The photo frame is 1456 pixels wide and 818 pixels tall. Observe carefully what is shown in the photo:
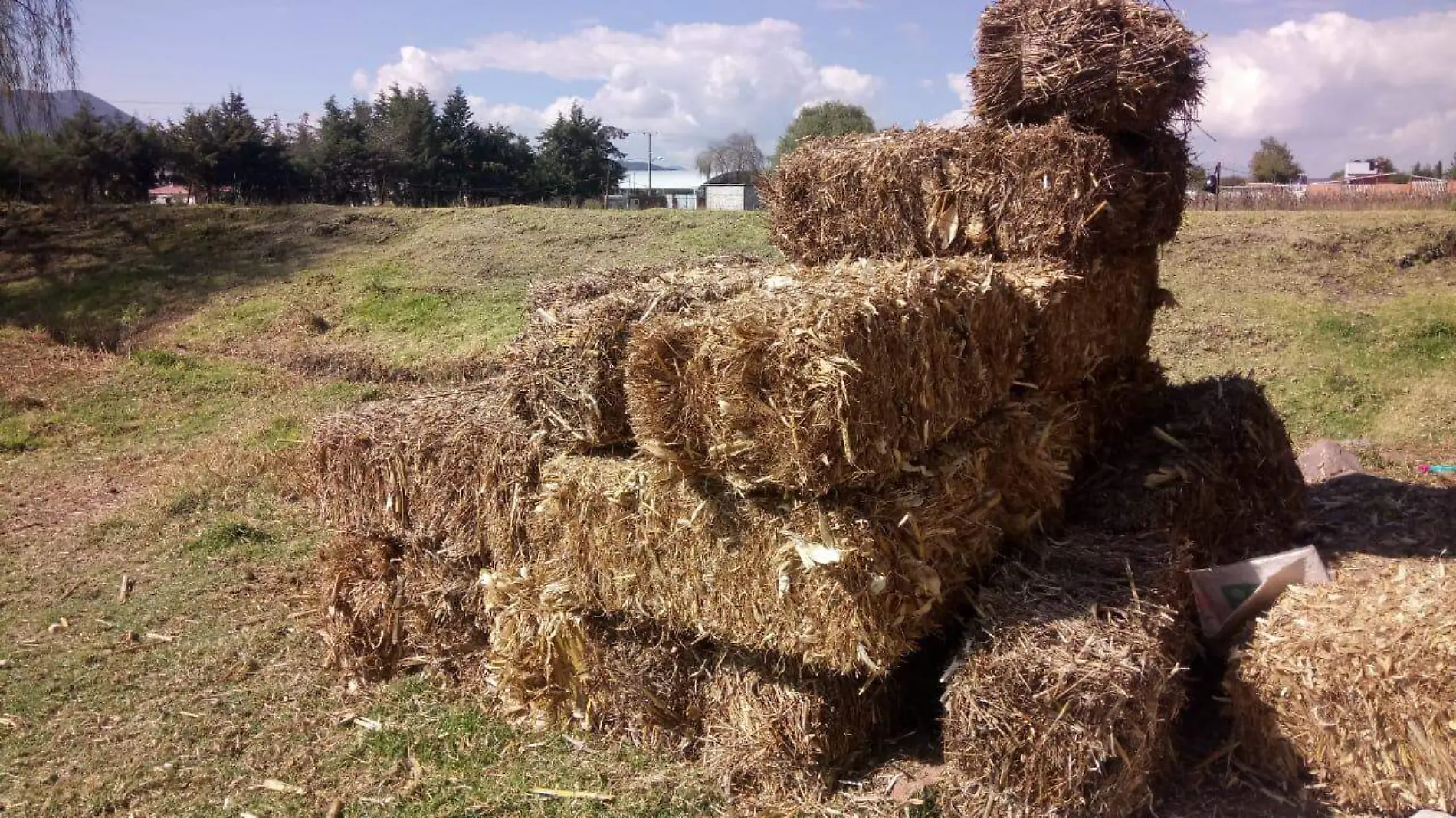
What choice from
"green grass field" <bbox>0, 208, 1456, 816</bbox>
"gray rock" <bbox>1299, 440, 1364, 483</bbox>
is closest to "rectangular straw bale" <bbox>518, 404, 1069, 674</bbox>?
"green grass field" <bbox>0, 208, 1456, 816</bbox>

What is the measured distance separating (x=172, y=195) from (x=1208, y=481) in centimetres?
4089

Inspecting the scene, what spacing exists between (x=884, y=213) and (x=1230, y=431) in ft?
8.08

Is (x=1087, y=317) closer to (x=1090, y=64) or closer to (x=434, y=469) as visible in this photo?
(x=1090, y=64)

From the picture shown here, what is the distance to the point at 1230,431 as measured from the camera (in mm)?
5758

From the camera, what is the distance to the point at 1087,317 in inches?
210

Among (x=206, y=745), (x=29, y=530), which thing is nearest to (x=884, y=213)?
(x=206, y=745)

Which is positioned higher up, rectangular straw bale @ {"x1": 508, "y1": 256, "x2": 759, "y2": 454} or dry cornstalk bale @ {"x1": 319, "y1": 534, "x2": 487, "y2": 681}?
rectangular straw bale @ {"x1": 508, "y1": 256, "x2": 759, "y2": 454}

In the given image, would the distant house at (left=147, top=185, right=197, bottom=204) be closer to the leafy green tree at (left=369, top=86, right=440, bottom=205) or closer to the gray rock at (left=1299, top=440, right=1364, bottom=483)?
the leafy green tree at (left=369, top=86, right=440, bottom=205)

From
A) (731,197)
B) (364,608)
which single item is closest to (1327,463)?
(364,608)

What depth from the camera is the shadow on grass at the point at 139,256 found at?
22312mm

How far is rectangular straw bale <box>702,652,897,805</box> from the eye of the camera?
4.55 metres

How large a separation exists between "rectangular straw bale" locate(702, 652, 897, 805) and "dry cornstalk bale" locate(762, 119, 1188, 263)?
2.41m

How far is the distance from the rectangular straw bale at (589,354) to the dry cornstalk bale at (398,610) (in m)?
1.60

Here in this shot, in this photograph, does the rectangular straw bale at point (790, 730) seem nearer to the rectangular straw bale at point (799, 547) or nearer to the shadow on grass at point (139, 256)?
the rectangular straw bale at point (799, 547)
